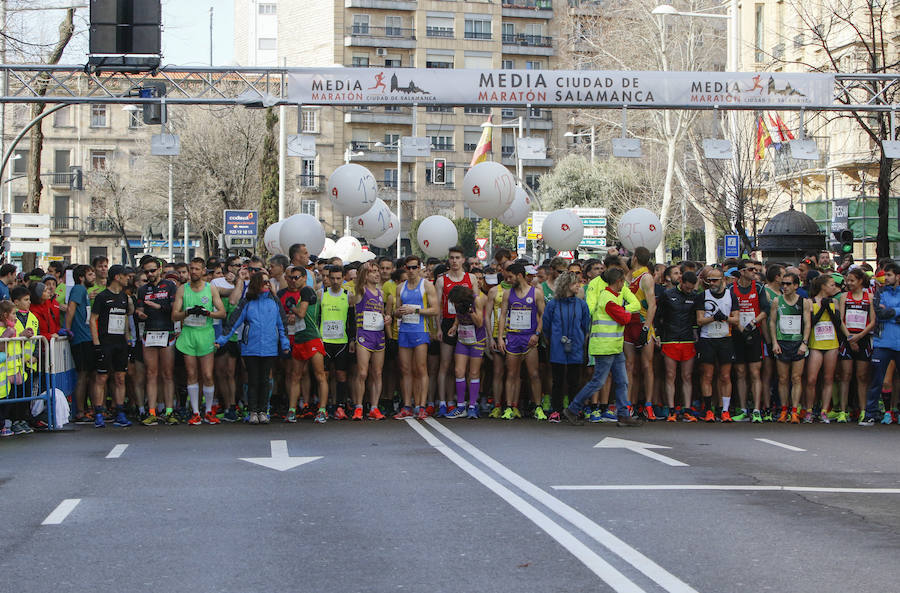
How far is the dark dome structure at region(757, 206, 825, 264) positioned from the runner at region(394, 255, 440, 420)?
59.8ft

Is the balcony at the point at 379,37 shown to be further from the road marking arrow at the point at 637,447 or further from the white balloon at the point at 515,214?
the road marking arrow at the point at 637,447

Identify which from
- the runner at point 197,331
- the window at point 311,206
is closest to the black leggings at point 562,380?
the runner at point 197,331

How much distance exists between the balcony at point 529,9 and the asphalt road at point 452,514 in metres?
83.3

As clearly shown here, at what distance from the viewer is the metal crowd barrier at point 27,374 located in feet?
48.3

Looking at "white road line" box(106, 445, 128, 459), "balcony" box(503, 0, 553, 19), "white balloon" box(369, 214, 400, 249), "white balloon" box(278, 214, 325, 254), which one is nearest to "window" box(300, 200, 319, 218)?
"balcony" box(503, 0, 553, 19)

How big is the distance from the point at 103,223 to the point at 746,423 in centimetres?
8151

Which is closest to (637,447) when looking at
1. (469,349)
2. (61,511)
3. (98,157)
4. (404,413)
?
(469,349)

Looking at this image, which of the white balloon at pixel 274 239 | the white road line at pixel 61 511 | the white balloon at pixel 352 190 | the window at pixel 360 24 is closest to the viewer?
the white road line at pixel 61 511

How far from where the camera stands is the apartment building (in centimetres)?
9100

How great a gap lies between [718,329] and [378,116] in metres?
76.8

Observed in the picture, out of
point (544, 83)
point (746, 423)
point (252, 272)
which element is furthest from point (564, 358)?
point (544, 83)

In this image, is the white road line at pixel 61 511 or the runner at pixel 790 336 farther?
the runner at pixel 790 336

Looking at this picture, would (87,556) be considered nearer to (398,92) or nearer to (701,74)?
(398,92)

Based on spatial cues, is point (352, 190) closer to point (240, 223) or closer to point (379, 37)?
point (240, 223)
